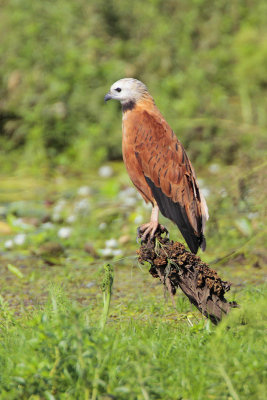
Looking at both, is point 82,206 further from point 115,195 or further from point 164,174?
point 164,174

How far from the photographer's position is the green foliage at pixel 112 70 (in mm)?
9062

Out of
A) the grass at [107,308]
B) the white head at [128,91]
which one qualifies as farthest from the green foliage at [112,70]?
the white head at [128,91]

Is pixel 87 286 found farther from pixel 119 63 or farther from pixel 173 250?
pixel 119 63

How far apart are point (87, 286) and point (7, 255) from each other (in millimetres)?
1292

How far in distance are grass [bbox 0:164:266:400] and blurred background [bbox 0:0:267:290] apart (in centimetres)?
4

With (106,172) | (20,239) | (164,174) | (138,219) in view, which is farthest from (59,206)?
(164,174)

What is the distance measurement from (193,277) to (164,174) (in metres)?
0.94

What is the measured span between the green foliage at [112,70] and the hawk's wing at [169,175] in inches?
136

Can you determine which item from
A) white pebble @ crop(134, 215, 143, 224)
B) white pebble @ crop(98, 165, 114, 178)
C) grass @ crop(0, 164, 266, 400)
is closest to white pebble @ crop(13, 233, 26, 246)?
grass @ crop(0, 164, 266, 400)

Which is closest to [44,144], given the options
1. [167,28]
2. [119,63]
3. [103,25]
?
[119,63]

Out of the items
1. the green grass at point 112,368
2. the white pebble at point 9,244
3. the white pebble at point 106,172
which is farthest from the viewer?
the white pebble at point 106,172

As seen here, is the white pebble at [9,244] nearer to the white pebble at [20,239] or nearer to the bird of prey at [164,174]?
the white pebble at [20,239]

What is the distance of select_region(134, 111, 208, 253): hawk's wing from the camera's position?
14.1ft

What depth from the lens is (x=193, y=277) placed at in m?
3.65
